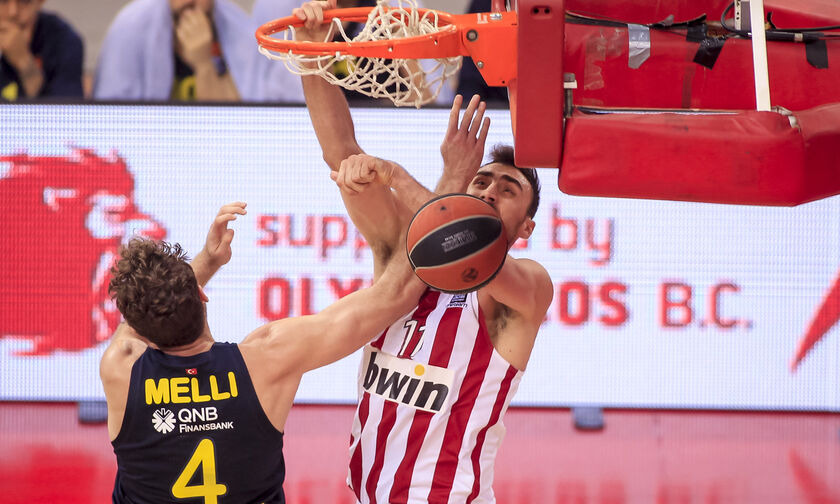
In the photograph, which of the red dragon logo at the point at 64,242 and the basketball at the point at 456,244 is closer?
the basketball at the point at 456,244

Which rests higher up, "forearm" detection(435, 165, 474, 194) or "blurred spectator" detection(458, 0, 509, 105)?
"blurred spectator" detection(458, 0, 509, 105)

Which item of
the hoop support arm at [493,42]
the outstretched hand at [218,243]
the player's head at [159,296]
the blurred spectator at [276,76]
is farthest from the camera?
the blurred spectator at [276,76]

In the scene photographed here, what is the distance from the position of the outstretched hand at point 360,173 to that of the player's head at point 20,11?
424 cm

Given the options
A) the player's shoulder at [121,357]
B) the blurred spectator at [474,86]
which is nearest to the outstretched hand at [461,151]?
the player's shoulder at [121,357]

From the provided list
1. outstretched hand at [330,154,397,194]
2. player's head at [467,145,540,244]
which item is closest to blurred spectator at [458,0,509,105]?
player's head at [467,145,540,244]

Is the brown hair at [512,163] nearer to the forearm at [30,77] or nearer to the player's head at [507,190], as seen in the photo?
the player's head at [507,190]

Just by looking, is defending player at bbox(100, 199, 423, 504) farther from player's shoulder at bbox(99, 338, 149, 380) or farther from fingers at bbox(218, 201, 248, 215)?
fingers at bbox(218, 201, 248, 215)

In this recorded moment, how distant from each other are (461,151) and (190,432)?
4.45 feet

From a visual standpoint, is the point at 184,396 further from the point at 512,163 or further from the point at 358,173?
the point at 512,163

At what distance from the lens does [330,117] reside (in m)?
3.71

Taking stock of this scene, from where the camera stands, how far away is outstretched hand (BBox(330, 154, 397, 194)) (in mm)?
3191

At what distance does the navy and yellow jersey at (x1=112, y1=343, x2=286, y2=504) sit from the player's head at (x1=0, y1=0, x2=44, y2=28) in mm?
4266

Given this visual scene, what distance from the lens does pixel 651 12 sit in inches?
120

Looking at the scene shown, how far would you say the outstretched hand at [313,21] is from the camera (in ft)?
11.0
